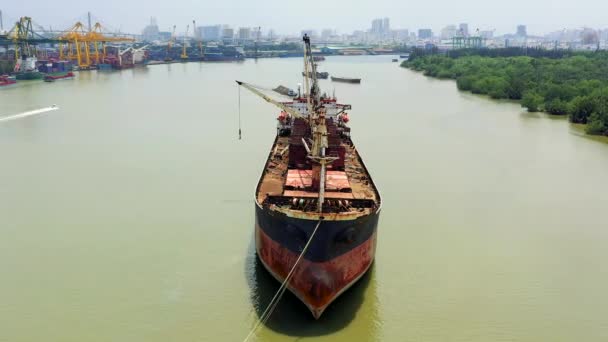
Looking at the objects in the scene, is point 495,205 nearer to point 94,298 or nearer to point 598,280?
point 598,280

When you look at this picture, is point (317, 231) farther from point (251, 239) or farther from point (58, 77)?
point (58, 77)

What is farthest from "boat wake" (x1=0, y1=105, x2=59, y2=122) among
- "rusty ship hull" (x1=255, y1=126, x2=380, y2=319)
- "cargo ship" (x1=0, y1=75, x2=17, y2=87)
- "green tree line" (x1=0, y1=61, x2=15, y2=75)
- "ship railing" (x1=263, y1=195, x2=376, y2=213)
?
"green tree line" (x1=0, y1=61, x2=15, y2=75)

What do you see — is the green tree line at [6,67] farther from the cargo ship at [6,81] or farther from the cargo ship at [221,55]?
the cargo ship at [221,55]

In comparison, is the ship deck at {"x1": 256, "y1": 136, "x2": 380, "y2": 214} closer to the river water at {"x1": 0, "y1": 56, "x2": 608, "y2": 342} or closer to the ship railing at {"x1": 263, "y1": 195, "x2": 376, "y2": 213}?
the ship railing at {"x1": 263, "y1": 195, "x2": 376, "y2": 213}

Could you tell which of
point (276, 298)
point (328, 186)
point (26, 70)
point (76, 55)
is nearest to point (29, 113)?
point (328, 186)

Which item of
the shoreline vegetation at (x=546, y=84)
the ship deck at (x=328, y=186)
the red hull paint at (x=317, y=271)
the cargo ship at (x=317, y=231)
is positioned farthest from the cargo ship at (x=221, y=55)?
the red hull paint at (x=317, y=271)

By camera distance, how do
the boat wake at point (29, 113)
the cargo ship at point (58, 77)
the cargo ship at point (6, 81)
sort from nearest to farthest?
the boat wake at point (29, 113) < the cargo ship at point (6, 81) < the cargo ship at point (58, 77)

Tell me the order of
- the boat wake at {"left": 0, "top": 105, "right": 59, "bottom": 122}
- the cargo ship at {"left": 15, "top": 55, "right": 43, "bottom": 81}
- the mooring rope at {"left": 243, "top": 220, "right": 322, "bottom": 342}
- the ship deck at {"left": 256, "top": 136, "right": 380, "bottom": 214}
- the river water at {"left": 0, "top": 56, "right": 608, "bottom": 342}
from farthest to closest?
the cargo ship at {"left": 15, "top": 55, "right": 43, "bottom": 81}, the boat wake at {"left": 0, "top": 105, "right": 59, "bottom": 122}, the ship deck at {"left": 256, "top": 136, "right": 380, "bottom": 214}, the river water at {"left": 0, "top": 56, "right": 608, "bottom": 342}, the mooring rope at {"left": 243, "top": 220, "right": 322, "bottom": 342}
